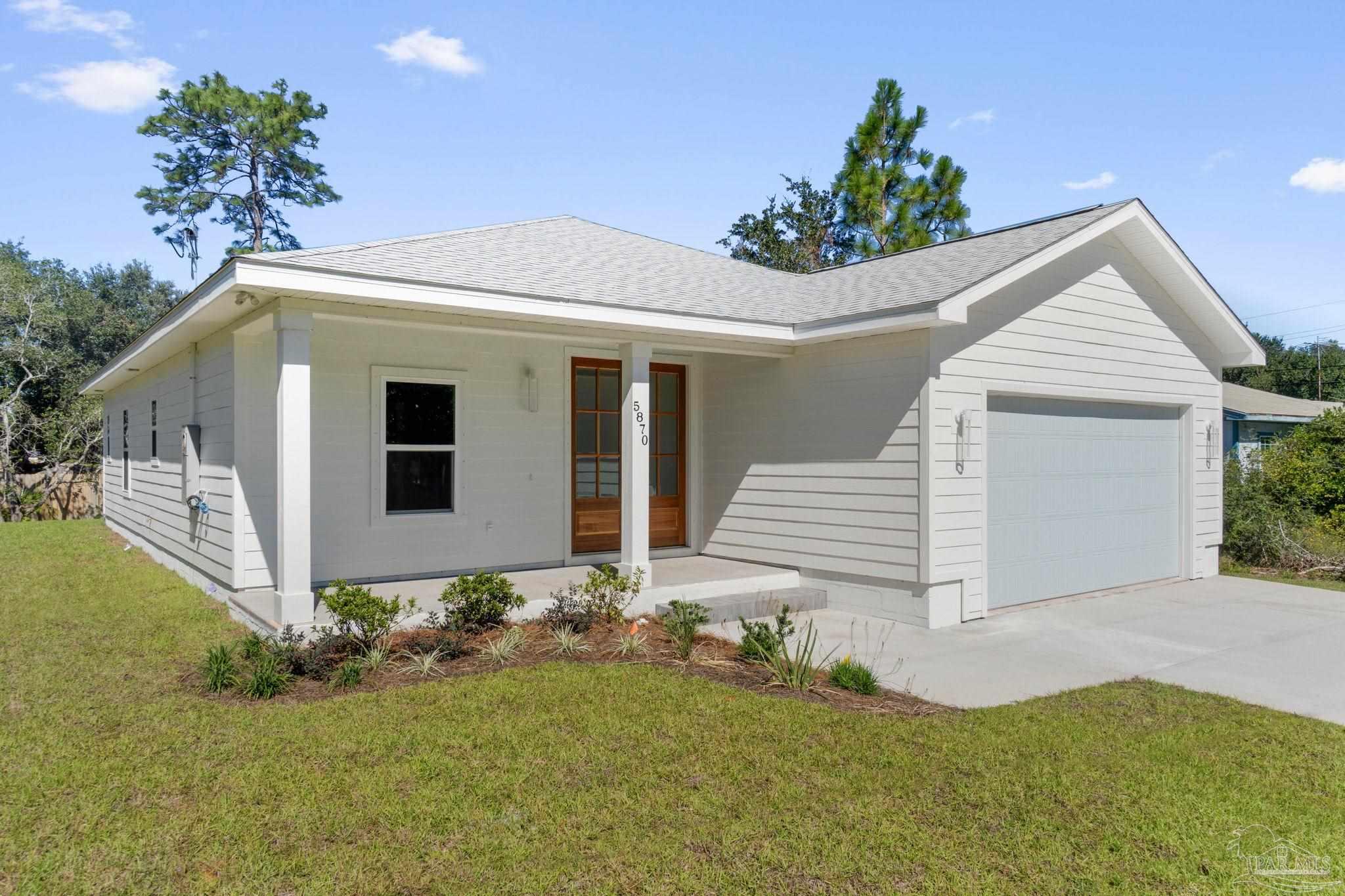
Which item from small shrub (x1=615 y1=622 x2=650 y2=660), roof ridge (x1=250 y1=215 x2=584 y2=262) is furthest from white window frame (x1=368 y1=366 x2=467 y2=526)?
small shrub (x1=615 y1=622 x2=650 y2=660)

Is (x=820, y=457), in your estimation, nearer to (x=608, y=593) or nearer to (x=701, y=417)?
(x=701, y=417)

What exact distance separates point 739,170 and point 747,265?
12.1m

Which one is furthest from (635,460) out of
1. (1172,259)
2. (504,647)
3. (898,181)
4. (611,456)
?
(898,181)

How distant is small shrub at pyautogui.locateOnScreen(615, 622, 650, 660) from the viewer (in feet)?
20.2

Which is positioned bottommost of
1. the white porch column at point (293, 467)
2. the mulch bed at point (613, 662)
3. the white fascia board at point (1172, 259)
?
the mulch bed at point (613, 662)

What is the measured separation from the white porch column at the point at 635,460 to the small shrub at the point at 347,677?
282cm

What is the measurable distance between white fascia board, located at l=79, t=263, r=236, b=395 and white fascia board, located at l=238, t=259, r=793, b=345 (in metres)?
0.34

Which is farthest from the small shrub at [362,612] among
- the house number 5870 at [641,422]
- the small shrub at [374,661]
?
the house number 5870 at [641,422]

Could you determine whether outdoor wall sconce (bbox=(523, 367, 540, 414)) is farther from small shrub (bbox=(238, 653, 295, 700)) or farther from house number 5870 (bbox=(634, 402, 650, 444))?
small shrub (bbox=(238, 653, 295, 700))

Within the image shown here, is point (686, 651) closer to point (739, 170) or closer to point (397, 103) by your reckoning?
point (397, 103)

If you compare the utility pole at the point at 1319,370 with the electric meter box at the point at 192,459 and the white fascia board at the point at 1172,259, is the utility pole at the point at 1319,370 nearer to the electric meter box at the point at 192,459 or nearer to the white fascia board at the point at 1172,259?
the white fascia board at the point at 1172,259

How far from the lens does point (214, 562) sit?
8.23 meters

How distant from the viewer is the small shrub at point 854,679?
5.24 metres

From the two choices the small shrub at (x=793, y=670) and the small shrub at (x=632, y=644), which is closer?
the small shrub at (x=793, y=670)
